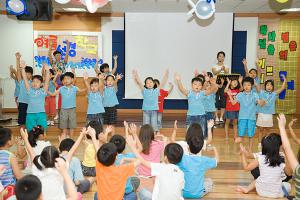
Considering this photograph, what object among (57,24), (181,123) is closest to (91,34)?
(57,24)

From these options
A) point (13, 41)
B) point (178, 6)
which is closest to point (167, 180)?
point (178, 6)

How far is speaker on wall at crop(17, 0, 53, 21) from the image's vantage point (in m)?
6.21

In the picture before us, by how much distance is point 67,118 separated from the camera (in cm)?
598

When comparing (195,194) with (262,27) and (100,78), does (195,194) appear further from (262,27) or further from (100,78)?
(262,27)

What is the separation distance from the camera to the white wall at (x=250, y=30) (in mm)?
9000

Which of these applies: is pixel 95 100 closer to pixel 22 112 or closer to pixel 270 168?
pixel 22 112

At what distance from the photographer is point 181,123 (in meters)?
7.92

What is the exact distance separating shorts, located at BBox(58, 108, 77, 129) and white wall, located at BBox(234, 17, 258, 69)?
15.8ft

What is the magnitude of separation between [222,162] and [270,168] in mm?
1532

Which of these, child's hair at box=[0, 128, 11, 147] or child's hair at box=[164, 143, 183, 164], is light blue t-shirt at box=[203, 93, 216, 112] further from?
child's hair at box=[0, 128, 11, 147]

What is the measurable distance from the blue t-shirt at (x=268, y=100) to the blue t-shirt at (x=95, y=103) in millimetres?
2484

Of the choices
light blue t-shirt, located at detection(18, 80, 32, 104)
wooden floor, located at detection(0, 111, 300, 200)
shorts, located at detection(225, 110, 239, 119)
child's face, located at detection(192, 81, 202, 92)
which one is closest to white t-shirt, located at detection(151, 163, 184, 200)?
wooden floor, located at detection(0, 111, 300, 200)

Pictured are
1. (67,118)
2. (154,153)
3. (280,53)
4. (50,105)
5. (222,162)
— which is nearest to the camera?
(154,153)

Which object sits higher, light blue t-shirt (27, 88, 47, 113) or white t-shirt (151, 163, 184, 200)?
light blue t-shirt (27, 88, 47, 113)
